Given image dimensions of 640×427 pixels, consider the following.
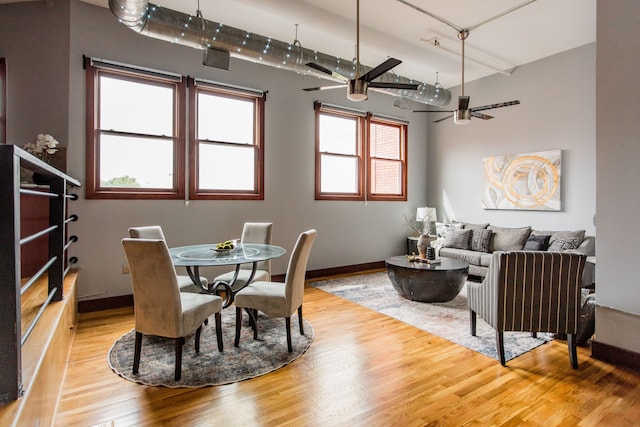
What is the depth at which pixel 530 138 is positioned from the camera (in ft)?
18.4

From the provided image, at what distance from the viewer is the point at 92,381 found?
239 cm

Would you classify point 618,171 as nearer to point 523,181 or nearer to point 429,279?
point 429,279

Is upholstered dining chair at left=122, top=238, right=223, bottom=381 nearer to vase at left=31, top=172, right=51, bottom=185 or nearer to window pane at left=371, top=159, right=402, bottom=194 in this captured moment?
vase at left=31, top=172, right=51, bottom=185

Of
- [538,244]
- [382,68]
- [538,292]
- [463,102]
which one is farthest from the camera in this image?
[538,244]

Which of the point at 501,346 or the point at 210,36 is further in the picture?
the point at 210,36

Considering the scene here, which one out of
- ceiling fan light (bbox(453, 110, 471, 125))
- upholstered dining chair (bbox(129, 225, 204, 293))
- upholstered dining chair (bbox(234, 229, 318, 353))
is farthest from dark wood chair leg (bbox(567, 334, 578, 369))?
upholstered dining chair (bbox(129, 225, 204, 293))

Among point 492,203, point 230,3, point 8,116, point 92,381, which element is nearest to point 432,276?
point 492,203

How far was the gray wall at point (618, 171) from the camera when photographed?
2617mm

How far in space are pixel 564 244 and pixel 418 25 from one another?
138 inches

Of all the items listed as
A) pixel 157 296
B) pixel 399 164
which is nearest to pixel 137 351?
pixel 157 296

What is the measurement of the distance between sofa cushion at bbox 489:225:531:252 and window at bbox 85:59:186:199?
15.8 ft

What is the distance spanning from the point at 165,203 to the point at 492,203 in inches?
208

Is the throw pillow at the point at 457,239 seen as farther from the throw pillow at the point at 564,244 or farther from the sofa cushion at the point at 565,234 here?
the throw pillow at the point at 564,244

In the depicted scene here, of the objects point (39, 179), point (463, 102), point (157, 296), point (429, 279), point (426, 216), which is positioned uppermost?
point (463, 102)
